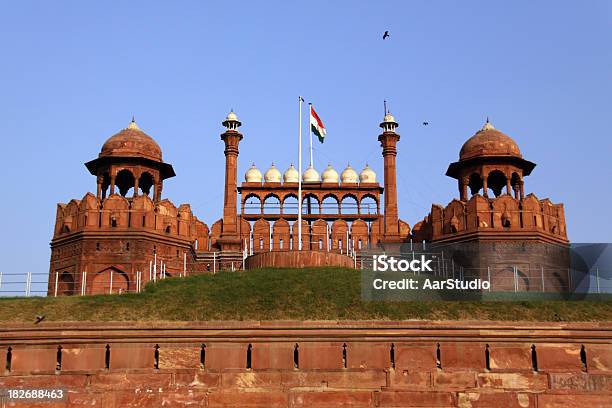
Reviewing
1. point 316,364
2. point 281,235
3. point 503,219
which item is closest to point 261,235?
point 281,235

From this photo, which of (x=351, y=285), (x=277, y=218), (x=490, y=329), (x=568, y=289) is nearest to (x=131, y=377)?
(x=351, y=285)

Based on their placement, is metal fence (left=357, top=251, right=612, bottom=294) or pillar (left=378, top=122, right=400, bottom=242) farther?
pillar (left=378, top=122, right=400, bottom=242)

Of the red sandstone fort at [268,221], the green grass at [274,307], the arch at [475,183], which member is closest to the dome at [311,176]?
the red sandstone fort at [268,221]

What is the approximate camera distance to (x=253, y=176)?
41.6m

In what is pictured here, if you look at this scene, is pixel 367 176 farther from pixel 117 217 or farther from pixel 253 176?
pixel 117 217

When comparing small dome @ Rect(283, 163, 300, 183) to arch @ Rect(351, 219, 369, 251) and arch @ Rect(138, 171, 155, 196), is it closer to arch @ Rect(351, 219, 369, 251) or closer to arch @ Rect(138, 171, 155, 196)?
arch @ Rect(351, 219, 369, 251)

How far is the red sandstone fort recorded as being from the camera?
31.6 meters

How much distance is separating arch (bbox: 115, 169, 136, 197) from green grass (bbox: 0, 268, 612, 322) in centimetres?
1211

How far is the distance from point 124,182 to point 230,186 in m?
5.56

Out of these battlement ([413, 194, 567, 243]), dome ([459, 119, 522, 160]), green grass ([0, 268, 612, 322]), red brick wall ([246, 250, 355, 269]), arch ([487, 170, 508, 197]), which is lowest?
green grass ([0, 268, 612, 322])

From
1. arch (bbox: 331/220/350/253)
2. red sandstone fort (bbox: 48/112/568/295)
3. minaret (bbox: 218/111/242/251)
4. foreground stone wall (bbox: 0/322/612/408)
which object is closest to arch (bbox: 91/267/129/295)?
red sandstone fort (bbox: 48/112/568/295)

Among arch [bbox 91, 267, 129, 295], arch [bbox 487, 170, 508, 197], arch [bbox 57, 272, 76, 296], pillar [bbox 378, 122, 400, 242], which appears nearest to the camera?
arch [bbox 91, 267, 129, 295]

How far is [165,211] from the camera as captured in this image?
1339 inches

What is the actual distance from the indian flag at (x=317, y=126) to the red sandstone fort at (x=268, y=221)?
166 inches
